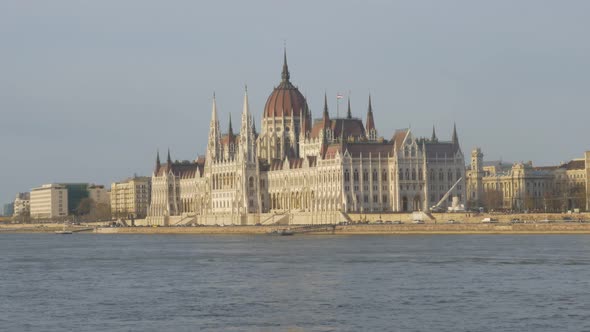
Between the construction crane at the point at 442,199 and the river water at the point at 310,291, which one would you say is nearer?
the river water at the point at 310,291

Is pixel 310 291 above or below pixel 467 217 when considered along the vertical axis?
below

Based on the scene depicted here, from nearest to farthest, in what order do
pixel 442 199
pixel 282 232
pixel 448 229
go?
pixel 448 229, pixel 282 232, pixel 442 199

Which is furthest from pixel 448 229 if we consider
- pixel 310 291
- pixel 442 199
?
pixel 310 291

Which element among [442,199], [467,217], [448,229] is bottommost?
[448,229]

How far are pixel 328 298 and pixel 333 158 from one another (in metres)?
115

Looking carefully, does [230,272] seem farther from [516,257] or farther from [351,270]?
[516,257]

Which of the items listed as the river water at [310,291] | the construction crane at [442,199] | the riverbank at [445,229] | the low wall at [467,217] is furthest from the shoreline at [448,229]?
the river water at [310,291]

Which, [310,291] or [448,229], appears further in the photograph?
[448,229]

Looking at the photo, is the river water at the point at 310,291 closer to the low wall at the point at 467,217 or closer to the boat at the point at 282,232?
the low wall at the point at 467,217

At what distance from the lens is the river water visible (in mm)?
56375

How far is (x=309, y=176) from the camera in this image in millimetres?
187625

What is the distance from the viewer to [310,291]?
69.1m

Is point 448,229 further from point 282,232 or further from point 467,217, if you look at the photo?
point 282,232

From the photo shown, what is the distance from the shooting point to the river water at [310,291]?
185 ft
